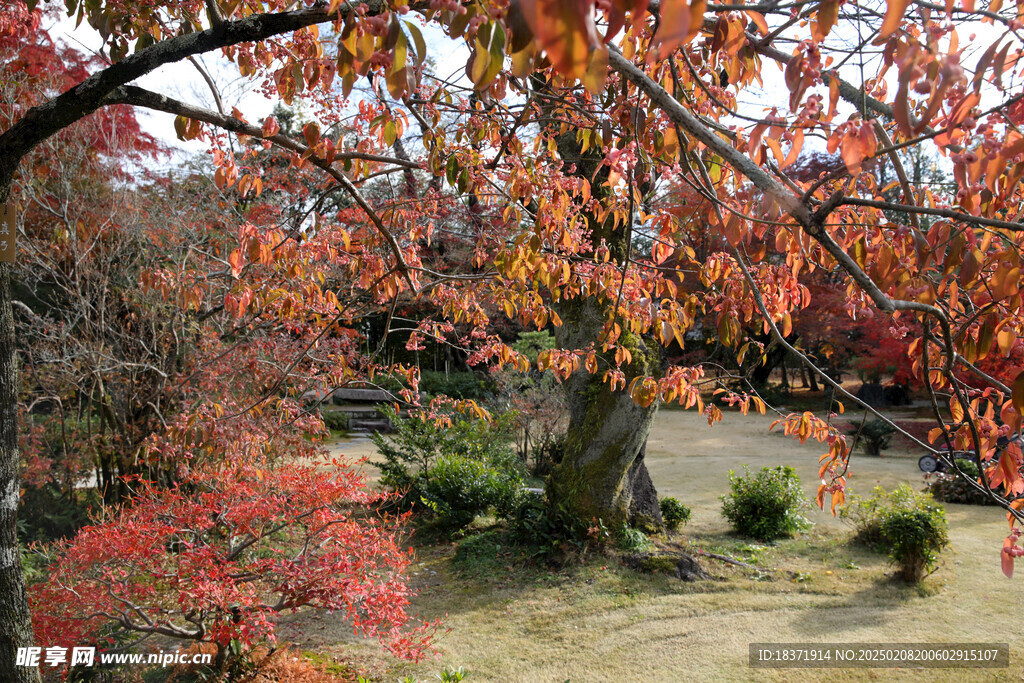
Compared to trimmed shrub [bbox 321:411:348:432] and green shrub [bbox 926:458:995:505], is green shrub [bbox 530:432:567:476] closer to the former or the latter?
green shrub [bbox 926:458:995:505]

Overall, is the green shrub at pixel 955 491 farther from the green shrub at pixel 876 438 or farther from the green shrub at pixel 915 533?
the green shrub at pixel 876 438

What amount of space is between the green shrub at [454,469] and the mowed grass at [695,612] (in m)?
0.53

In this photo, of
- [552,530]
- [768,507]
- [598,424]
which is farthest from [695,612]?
[768,507]

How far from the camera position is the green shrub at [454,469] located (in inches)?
256

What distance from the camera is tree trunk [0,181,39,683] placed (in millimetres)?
2355

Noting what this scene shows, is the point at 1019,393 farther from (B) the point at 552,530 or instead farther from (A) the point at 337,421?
(A) the point at 337,421

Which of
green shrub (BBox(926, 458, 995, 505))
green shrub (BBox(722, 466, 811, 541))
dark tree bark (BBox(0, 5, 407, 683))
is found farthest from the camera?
green shrub (BBox(926, 458, 995, 505))

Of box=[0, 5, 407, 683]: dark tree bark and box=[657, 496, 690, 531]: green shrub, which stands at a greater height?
box=[0, 5, 407, 683]: dark tree bark

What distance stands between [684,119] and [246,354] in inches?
222

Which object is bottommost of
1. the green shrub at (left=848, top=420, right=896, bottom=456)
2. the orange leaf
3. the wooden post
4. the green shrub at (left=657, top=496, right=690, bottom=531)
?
the green shrub at (left=657, top=496, right=690, bottom=531)

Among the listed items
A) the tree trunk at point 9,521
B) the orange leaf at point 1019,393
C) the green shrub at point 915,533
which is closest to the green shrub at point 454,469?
the green shrub at point 915,533

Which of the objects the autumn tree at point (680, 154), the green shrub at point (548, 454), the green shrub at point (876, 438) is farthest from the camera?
the green shrub at point (876, 438)

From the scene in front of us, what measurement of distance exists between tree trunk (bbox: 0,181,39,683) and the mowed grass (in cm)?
197

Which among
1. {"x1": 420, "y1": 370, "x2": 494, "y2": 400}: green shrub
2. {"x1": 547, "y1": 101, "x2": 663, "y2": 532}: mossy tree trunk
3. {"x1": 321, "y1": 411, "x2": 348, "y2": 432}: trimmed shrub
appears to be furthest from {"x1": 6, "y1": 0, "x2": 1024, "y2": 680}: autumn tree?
{"x1": 420, "y1": 370, "x2": 494, "y2": 400}: green shrub
